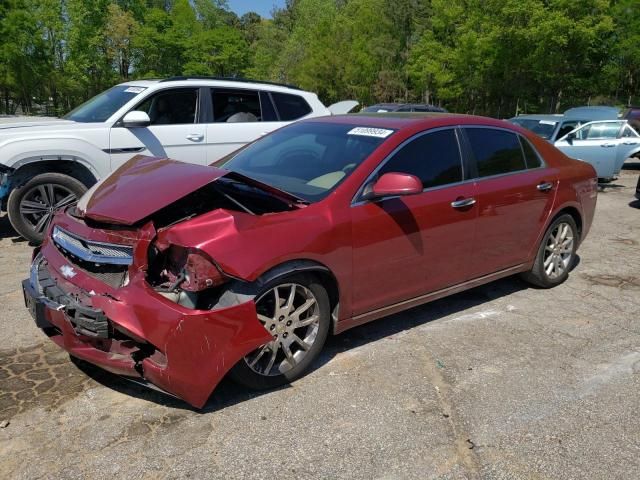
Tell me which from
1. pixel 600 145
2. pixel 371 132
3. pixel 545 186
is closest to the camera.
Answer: pixel 371 132

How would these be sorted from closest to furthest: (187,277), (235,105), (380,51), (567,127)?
1. (187,277)
2. (235,105)
3. (567,127)
4. (380,51)

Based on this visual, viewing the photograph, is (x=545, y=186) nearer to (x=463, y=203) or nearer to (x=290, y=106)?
(x=463, y=203)

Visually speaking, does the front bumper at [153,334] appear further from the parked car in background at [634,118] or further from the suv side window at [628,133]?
the parked car in background at [634,118]

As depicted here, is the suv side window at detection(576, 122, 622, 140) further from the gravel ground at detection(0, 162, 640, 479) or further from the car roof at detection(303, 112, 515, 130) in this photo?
the gravel ground at detection(0, 162, 640, 479)

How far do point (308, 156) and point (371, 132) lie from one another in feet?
1.69

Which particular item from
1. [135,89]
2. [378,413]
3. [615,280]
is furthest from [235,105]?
[378,413]

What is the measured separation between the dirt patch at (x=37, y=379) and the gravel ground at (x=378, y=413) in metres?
0.01

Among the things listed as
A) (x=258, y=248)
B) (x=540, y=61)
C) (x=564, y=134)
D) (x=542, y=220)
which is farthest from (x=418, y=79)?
(x=258, y=248)

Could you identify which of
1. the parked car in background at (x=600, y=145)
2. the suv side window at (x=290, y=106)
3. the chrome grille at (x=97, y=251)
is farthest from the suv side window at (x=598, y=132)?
the chrome grille at (x=97, y=251)

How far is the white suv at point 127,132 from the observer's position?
20.6 ft

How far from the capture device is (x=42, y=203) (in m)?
6.43

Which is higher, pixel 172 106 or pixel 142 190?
pixel 172 106

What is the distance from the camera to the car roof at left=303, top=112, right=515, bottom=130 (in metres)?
4.25

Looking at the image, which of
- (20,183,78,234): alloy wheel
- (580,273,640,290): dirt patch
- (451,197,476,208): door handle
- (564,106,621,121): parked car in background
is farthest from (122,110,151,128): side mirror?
(564,106,621,121): parked car in background
